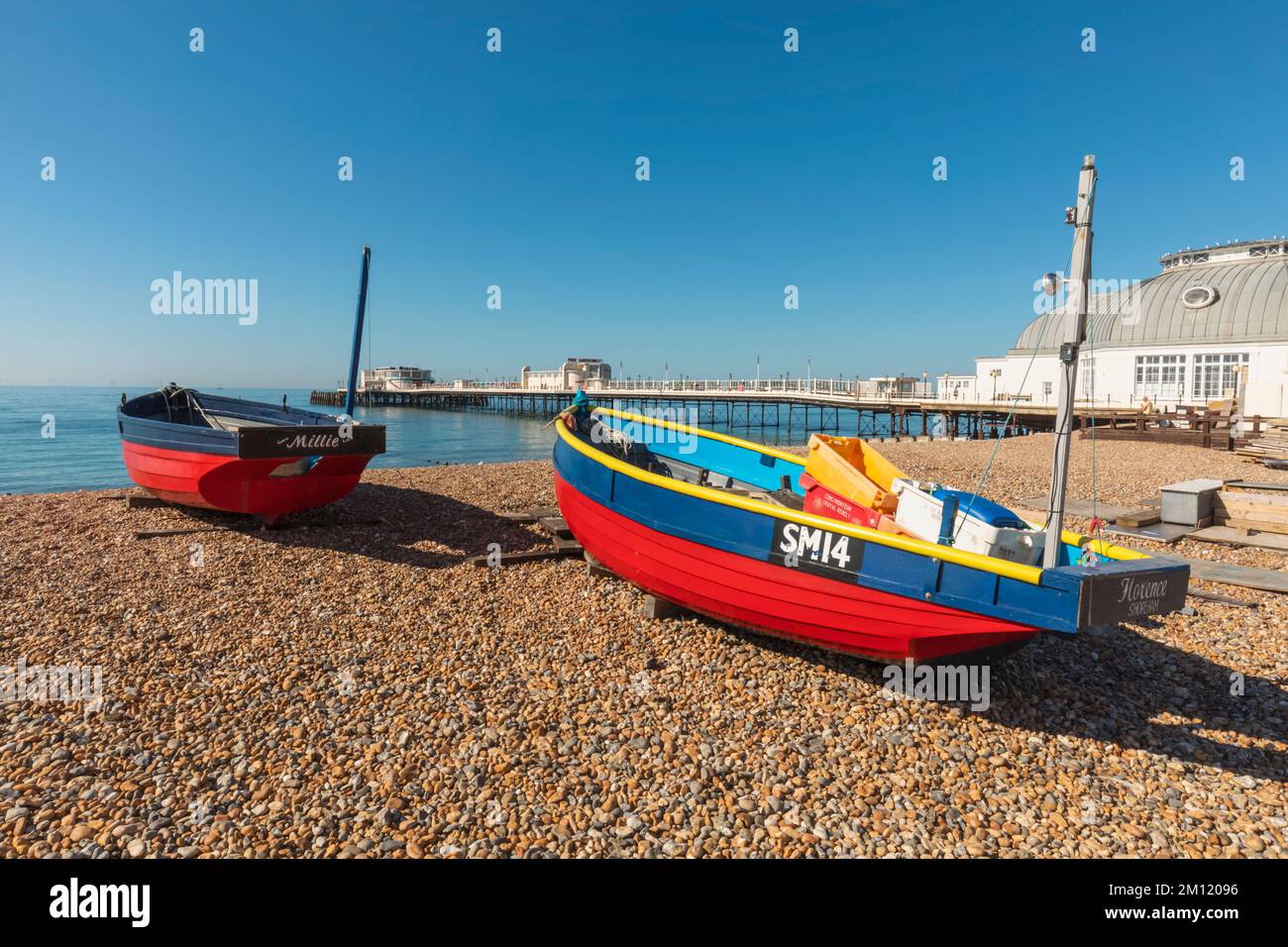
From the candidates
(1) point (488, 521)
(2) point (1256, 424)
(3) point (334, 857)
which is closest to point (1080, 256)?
(3) point (334, 857)

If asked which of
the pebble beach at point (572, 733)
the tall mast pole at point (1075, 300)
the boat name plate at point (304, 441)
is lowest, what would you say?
the pebble beach at point (572, 733)

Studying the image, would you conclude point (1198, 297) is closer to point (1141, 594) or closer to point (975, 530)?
point (975, 530)

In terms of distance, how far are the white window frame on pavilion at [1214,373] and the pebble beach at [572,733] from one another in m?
36.4

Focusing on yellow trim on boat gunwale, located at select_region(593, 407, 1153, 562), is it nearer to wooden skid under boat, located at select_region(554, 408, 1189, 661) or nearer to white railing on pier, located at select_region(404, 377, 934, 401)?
wooden skid under boat, located at select_region(554, 408, 1189, 661)

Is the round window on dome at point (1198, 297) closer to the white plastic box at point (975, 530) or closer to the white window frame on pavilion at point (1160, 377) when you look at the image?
the white window frame on pavilion at point (1160, 377)

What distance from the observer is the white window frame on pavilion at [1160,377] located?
118ft

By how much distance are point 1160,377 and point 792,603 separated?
142 ft

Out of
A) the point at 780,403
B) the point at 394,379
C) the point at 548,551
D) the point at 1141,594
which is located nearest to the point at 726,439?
the point at 548,551

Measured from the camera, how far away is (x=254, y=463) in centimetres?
907

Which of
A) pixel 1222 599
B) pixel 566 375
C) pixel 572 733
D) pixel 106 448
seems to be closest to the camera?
pixel 572 733

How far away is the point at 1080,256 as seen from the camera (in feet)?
13.8

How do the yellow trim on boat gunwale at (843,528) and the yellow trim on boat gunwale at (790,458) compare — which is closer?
the yellow trim on boat gunwale at (843,528)

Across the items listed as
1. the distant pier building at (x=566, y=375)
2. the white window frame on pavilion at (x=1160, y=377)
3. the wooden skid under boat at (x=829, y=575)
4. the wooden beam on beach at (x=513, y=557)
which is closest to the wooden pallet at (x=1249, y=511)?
the wooden skid under boat at (x=829, y=575)
